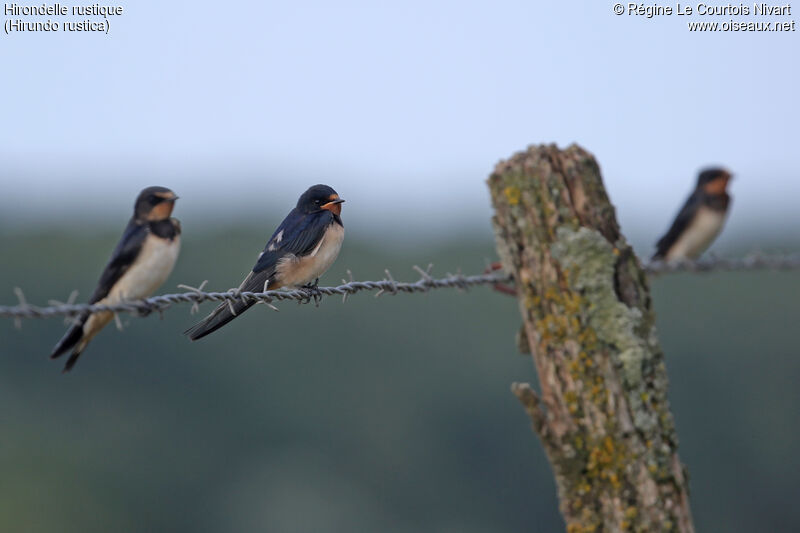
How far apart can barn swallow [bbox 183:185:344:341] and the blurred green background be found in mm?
62772

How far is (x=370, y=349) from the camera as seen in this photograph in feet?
297

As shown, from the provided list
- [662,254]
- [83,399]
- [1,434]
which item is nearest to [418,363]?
[83,399]

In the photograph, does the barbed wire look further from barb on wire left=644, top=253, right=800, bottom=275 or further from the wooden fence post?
the wooden fence post

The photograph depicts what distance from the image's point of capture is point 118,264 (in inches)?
199

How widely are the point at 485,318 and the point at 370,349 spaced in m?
7.94

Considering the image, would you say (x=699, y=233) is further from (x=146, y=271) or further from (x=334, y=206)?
(x=146, y=271)

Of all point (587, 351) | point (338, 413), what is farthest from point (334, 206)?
point (338, 413)

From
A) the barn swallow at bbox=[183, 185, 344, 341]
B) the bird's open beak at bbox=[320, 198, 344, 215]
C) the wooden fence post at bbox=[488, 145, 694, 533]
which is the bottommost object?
the wooden fence post at bbox=[488, 145, 694, 533]

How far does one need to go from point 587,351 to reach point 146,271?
1685 mm

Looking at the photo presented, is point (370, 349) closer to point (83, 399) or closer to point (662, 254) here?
point (83, 399)

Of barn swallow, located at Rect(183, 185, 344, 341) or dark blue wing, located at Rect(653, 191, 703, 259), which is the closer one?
dark blue wing, located at Rect(653, 191, 703, 259)

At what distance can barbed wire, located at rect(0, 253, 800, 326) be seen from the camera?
398 centimetres

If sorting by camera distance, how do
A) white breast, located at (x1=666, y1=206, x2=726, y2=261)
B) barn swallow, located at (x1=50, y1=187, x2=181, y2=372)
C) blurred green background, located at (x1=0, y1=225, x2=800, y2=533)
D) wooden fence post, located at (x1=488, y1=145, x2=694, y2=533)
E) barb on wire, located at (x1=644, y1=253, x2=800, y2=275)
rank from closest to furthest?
wooden fence post, located at (x1=488, y1=145, x2=694, y2=533) < barn swallow, located at (x1=50, y1=187, x2=181, y2=372) < barb on wire, located at (x1=644, y1=253, x2=800, y2=275) < white breast, located at (x1=666, y1=206, x2=726, y2=261) < blurred green background, located at (x1=0, y1=225, x2=800, y2=533)

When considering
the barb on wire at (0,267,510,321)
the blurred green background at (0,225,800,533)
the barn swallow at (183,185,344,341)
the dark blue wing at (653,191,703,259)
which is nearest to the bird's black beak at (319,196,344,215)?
the barn swallow at (183,185,344,341)
